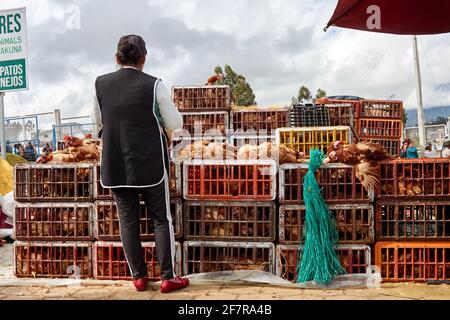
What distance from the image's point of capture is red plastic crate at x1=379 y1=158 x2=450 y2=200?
4.32 m

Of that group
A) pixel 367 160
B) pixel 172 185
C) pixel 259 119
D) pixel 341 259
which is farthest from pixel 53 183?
pixel 259 119

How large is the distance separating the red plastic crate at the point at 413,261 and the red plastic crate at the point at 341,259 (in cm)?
13

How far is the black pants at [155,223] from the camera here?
4.02m

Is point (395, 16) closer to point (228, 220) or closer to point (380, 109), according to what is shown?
point (228, 220)

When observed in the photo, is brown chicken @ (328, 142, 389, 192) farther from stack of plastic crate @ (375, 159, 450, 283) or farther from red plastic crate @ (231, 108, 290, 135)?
red plastic crate @ (231, 108, 290, 135)

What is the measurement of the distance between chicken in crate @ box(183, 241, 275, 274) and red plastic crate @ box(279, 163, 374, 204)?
0.53m

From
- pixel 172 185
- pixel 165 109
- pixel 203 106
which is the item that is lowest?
pixel 172 185

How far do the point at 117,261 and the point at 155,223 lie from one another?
796 millimetres

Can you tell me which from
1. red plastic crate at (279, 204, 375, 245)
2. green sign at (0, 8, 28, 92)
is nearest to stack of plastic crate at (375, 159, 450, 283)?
red plastic crate at (279, 204, 375, 245)

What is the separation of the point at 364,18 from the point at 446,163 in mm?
2169

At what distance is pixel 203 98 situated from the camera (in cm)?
1010

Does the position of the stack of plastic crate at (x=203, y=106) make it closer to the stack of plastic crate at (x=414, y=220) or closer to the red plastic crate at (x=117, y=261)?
the red plastic crate at (x=117, y=261)

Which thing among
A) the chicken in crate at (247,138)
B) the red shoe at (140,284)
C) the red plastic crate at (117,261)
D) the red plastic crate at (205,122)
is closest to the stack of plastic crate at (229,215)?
the red plastic crate at (117,261)
